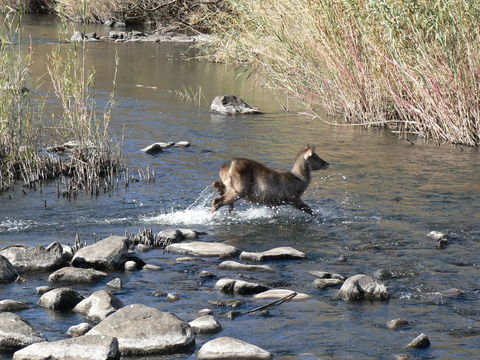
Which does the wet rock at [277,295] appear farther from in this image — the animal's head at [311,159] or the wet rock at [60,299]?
the animal's head at [311,159]

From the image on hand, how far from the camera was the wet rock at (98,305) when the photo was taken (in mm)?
7125

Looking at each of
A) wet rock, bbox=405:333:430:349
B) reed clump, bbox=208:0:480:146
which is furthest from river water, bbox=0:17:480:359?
reed clump, bbox=208:0:480:146

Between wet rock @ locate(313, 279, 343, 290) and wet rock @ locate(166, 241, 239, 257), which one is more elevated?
wet rock @ locate(166, 241, 239, 257)

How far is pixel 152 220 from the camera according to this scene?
10.8m

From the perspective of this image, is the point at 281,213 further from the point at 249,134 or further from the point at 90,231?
the point at 249,134

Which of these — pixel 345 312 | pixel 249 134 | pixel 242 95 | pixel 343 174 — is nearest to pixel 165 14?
pixel 242 95

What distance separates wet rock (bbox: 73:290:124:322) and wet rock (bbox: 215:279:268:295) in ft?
3.35

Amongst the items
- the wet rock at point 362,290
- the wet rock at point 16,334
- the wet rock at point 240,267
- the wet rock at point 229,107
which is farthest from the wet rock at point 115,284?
the wet rock at point 229,107

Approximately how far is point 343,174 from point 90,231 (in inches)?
196

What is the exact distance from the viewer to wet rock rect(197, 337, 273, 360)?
249 inches

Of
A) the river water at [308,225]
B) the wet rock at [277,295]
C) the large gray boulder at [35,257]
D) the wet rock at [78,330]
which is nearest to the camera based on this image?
the wet rock at [78,330]

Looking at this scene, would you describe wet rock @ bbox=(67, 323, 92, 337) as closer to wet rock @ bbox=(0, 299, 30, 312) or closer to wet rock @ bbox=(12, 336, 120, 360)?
wet rock @ bbox=(12, 336, 120, 360)

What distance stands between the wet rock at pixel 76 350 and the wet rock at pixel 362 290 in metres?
2.40

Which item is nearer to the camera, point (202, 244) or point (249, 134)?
point (202, 244)
